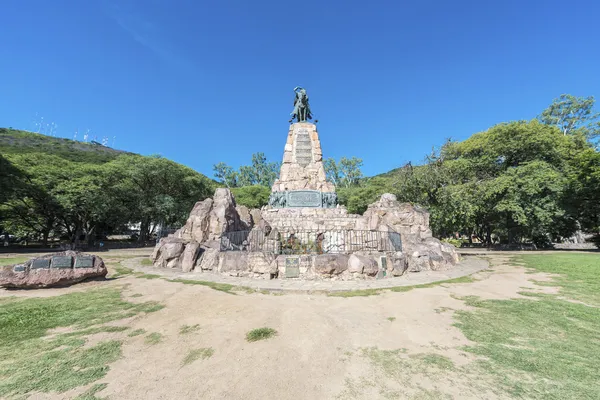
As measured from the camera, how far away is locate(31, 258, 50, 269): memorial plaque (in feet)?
26.1

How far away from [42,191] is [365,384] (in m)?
31.1

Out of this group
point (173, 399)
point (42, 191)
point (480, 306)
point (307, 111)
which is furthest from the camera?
point (307, 111)

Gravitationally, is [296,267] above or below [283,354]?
above

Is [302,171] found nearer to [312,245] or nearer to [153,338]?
[312,245]

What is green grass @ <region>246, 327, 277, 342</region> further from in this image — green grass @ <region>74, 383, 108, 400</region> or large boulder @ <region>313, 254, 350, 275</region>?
large boulder @ <region>313, 254, 350, 275</region>

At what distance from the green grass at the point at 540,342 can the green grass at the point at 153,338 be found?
5.08 meters

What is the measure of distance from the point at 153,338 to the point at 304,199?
643 inches

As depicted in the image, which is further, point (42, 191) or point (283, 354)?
point (42, 191)

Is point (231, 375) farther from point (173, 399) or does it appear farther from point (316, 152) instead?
point (316, 152)

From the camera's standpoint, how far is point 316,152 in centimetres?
2358

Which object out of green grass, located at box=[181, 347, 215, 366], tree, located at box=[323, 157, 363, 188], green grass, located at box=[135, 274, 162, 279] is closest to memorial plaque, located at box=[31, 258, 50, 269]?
green grass, located at box=[135, 274, 162, 279]

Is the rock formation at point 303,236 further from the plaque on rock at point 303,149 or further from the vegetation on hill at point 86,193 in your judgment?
the vegetation on hill at point 86,193

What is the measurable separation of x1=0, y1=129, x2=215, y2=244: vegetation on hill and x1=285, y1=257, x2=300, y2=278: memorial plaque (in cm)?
2335

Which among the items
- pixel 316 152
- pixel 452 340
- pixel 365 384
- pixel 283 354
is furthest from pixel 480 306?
pixel 316 152
